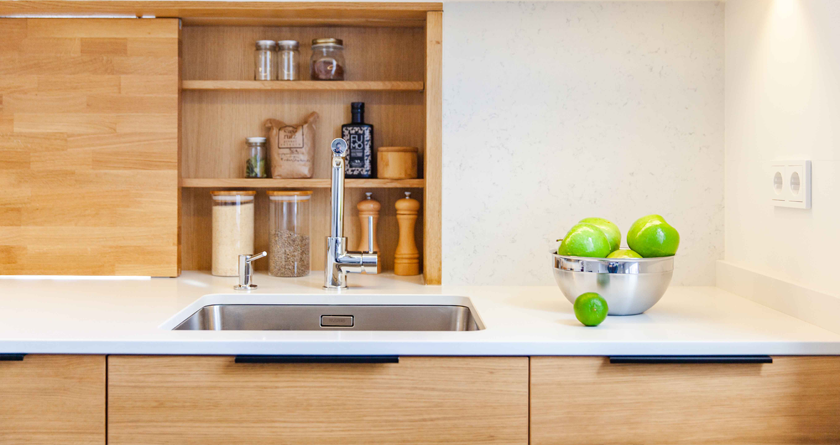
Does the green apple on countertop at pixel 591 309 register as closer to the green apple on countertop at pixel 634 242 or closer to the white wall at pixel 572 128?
the green apple on countertop at pixel 634 242

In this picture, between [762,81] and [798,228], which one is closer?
[798,228]

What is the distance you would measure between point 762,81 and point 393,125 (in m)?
0.96

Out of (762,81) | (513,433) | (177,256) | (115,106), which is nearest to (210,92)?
(115,106)

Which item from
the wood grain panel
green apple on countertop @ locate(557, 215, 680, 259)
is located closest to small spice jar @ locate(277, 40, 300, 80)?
the wood grain panel

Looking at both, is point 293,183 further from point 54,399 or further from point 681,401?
point 681,401

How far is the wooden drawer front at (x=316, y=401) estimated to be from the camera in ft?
3.80

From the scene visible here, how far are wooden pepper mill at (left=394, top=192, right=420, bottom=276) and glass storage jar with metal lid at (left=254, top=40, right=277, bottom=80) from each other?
1.68ft

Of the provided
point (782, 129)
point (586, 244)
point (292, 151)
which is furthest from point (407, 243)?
point (782, 129)

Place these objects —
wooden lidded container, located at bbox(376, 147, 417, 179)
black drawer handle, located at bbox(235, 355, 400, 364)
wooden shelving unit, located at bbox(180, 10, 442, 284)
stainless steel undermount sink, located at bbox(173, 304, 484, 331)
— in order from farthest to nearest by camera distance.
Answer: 1. wooden shelving unit, located at bbox(180, 10, 442, 284)
2. wooden lidded container, located at bbox(376, 147, 417, 179)
3. stainless steel undermount sink, located at bbox(173, 304, 484, 331)
4. black drawer handle, located at bbox(235, 355, 400, 364)

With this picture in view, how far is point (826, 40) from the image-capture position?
4.09ft

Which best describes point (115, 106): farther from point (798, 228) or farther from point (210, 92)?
point (798, 228)

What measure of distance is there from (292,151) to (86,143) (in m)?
0.55

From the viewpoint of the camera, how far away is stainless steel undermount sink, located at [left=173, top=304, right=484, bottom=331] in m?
1.58

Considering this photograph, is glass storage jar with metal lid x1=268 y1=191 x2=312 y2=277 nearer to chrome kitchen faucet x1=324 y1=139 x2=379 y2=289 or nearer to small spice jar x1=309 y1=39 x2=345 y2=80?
chrome kitchen faucet x1=324 y1=139 x2=379 y2=289
